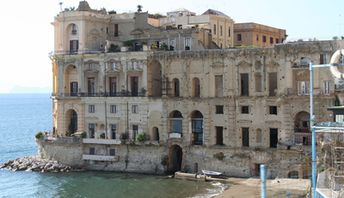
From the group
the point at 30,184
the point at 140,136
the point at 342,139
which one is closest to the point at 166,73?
the point at 140,136

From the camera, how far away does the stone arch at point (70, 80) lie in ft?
232

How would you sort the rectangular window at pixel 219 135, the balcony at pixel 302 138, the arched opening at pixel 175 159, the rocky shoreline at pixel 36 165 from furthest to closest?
1. the rocky shoreline at pixel 36 165
2. the arched opening at pixel 175 159
3. the rectangular window at pixel 219 135
4. the balcony at pixel 302 138

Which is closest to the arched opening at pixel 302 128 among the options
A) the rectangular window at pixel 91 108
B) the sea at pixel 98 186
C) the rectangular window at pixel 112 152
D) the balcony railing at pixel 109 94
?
the sea at pixel 98 186

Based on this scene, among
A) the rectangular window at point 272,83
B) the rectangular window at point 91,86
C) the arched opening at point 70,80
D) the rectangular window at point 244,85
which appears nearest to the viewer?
the rectangular window at point 272,83

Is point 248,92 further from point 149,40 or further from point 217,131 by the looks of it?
point 149,40

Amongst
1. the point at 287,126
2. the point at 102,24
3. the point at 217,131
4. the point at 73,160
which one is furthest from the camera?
the point at 102,24

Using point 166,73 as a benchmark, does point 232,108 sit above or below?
below

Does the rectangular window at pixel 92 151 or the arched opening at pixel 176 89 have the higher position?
the arched opening at pixel 176 89

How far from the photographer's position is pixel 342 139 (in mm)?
44438

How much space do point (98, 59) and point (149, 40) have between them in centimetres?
632

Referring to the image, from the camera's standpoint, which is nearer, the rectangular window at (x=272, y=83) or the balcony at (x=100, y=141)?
the rectangular window at (x=272, y=83)

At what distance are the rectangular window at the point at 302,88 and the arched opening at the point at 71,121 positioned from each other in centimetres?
2745

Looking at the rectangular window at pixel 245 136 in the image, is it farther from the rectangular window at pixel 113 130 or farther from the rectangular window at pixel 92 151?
the rectangular window at pixel 92 151

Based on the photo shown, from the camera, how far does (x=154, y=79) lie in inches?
2638
